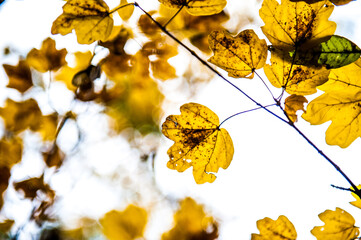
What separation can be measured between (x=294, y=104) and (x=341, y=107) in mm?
123

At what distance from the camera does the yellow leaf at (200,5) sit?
2.38 ft

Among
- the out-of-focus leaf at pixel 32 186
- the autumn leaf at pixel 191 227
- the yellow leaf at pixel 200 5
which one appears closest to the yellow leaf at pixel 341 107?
the yellow leaf at pixel 200 5

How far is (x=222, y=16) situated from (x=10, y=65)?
4.30ft

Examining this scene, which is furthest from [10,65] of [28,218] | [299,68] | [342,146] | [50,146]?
[342,146]

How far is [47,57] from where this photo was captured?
5.02ft

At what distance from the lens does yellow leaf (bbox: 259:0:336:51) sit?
66cm

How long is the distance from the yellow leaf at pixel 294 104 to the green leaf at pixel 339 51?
0.49 ft

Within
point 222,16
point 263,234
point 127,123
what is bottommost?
point 127,123

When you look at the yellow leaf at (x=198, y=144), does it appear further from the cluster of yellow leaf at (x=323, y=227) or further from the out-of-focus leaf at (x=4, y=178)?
the out-of-focus leaf at (x=4, y=178)

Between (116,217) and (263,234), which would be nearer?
(263,234)

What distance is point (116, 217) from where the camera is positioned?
1787 millimetres

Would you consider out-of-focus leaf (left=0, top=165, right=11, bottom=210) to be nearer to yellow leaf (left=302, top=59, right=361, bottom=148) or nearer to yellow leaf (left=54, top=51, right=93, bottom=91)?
yellow leaf (left=54, top=51, right=93, bottom=91)

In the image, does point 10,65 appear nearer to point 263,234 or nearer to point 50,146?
point 50,146

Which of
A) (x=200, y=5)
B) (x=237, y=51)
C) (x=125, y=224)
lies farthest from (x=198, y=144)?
(x=125, y=224)
